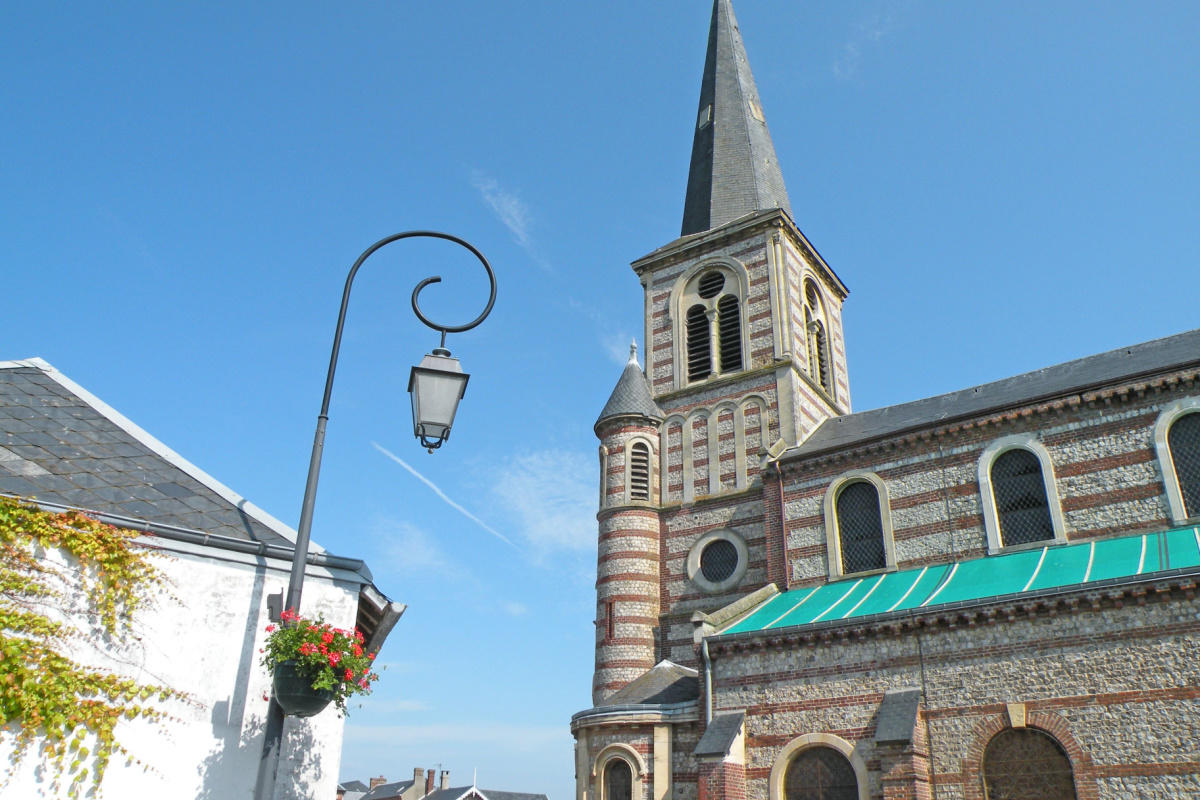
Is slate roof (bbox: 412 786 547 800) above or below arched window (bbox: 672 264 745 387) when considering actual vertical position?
below

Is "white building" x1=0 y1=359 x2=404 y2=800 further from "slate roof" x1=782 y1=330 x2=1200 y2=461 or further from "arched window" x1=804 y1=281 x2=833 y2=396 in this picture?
"arched window" x1=804 y1=281 x2=833 y2=396

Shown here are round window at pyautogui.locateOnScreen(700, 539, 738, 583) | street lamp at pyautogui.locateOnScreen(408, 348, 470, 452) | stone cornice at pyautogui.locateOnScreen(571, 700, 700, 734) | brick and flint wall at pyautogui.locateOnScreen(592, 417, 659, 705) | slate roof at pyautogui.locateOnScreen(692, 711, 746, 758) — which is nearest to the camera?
street lamp at pyautogui.locateOnScreen(408, 348, 470, 452)

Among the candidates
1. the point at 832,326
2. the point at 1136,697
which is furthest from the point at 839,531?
the point at 832,326

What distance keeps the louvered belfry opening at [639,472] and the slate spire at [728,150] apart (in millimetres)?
9031

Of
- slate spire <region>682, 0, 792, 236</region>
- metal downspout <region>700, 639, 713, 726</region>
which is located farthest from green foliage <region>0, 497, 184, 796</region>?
slate spire <region>682, 0, 792, 236</region>

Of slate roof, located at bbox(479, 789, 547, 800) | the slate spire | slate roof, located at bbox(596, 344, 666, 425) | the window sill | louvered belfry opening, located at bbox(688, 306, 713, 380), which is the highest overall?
the slate spire

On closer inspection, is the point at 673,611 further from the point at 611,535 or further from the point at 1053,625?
the point at 1053,625

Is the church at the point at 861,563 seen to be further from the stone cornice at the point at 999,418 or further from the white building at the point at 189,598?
the white building at the point at 189,598

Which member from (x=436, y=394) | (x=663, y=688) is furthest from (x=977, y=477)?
(x=436, y=394)

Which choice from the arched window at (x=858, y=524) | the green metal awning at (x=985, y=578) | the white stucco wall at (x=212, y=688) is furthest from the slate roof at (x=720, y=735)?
the white stucco wall at (x=212, y=688)

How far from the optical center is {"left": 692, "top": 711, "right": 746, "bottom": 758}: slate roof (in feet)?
50.0

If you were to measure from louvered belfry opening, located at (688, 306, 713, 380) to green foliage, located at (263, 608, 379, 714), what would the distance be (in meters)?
21.9

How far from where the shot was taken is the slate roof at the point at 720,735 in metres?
15.2

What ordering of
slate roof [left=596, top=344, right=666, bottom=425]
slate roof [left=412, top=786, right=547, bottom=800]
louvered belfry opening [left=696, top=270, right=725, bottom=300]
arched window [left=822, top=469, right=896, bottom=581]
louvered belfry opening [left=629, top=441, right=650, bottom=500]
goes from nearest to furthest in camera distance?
arched window [left=822, top=469, right=896, bottom=581] → louvered belfry opening [left=629, top=441, right=650, bottom=500] → slate roof [left=596, top=344, right=666, bottom=425] → louvered belfry opening [left=696, top=270, right=725, bottom=300] → slate roof [left=412, top=786, right=547, bottom=800]
